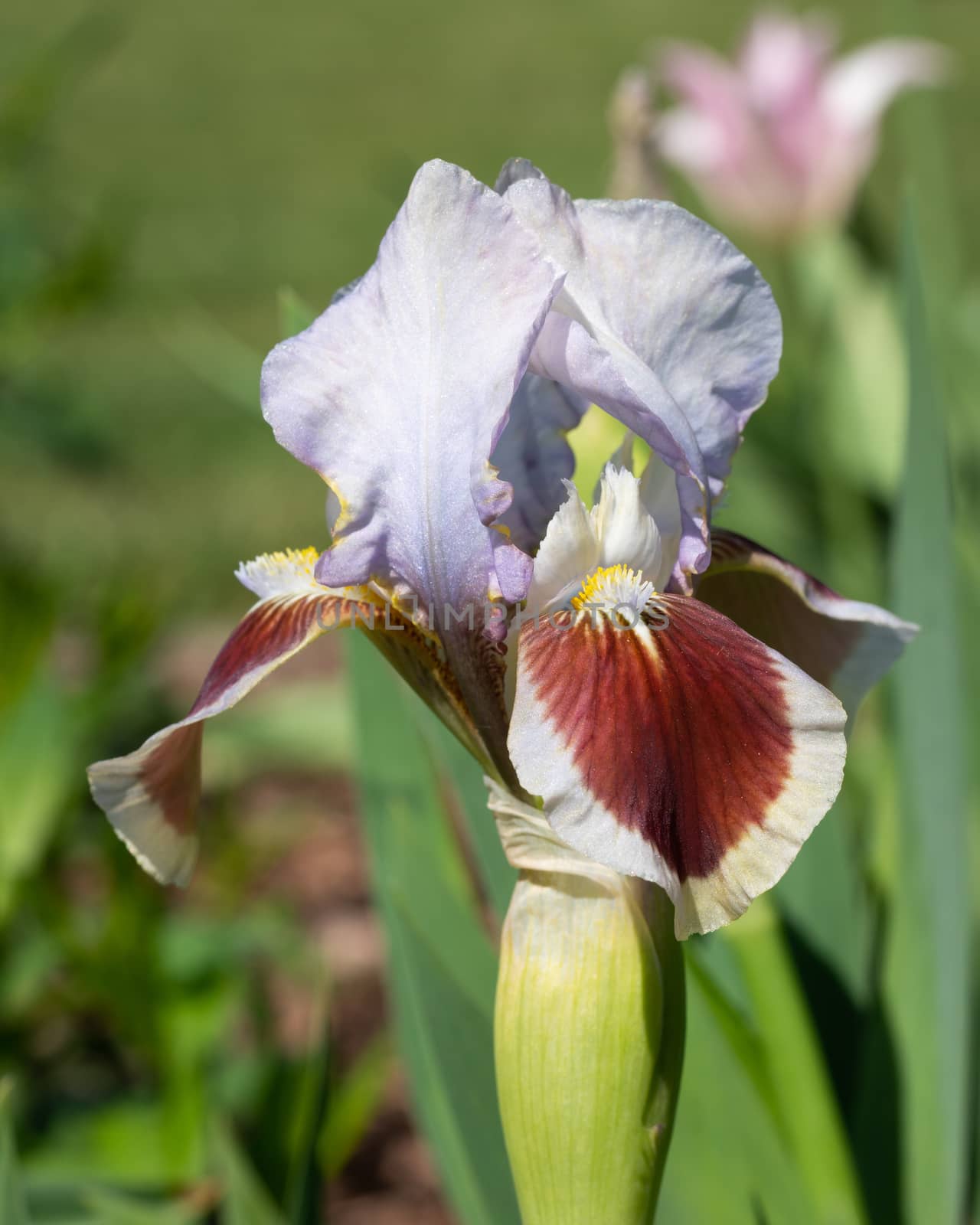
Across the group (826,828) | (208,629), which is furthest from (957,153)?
A: (826,828)

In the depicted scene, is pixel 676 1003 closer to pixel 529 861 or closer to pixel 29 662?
pixel 529 861

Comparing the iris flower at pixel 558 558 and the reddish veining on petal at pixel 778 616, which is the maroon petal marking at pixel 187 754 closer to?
the iris flower at pixel 558 558

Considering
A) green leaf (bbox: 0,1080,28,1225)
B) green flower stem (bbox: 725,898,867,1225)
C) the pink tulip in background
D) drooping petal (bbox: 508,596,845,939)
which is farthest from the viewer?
the pink tulip in background

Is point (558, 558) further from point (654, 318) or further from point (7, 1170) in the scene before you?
point (7, 1170)

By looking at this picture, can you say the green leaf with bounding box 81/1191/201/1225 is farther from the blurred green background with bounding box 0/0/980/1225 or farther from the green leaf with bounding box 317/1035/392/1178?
the green leaf with bounding box 317/1035/392/1178

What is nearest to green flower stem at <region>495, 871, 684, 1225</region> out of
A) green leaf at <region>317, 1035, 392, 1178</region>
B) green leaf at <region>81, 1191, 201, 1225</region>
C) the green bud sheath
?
the green bud sheath

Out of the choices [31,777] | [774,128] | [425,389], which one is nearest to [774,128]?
[774,128]

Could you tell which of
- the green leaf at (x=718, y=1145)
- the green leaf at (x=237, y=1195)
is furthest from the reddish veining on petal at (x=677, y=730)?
the green leaf at (x=237, y=1195)
